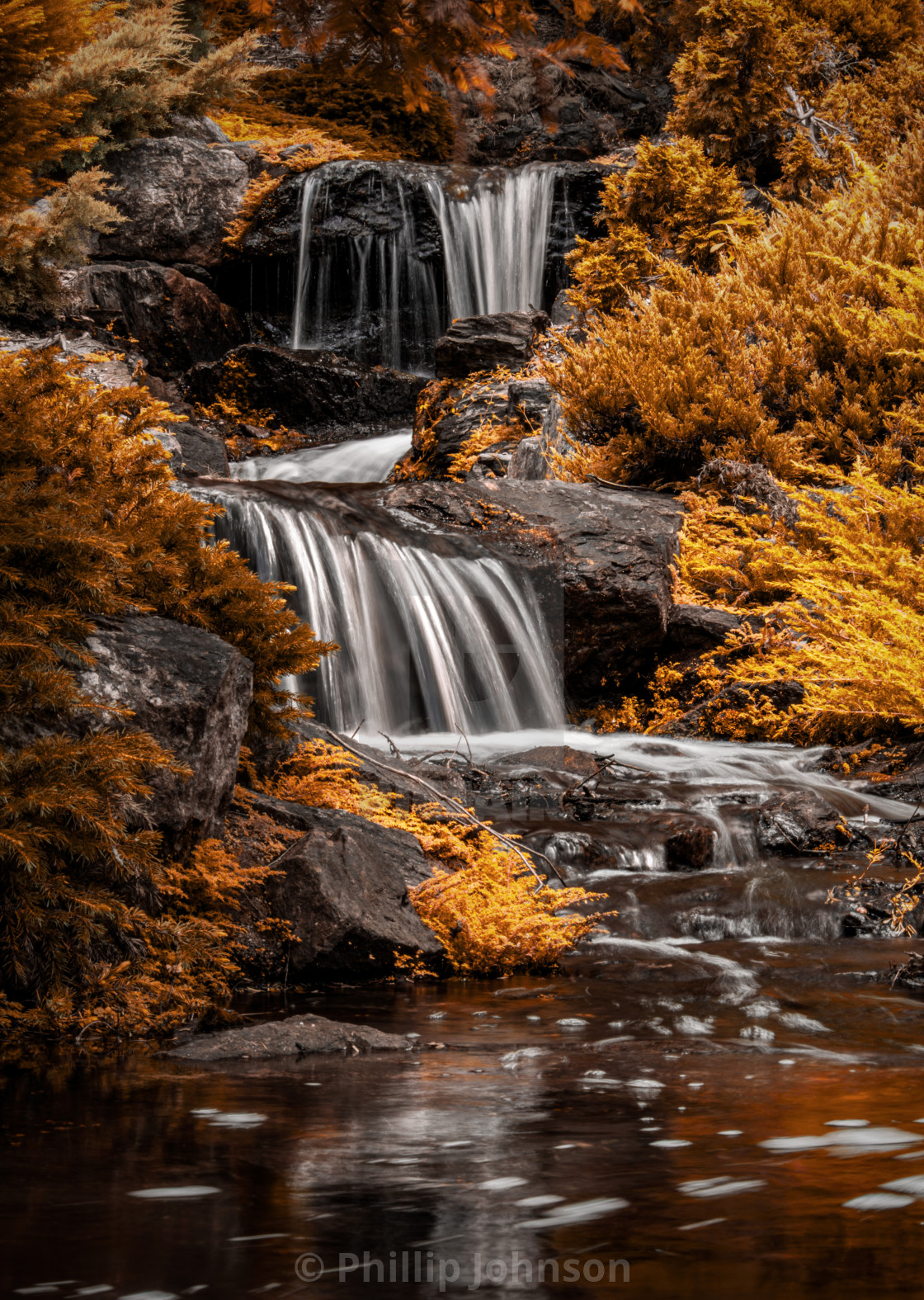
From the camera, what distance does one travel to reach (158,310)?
1752 centimetres

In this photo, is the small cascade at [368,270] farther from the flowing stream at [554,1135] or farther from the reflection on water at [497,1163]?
the reflection on water at [497,1163]

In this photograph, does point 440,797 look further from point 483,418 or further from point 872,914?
point 483,418

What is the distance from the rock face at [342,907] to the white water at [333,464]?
1043 cm

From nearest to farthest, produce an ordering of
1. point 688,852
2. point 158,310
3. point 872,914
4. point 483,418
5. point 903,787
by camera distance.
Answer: point 872,914, point 688,852, point 903,787, point 483,418, point 158,310

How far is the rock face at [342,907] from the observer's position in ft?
13.5

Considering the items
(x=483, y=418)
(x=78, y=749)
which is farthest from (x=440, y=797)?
(x=483, y=418)

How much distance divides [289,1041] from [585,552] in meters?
7.08

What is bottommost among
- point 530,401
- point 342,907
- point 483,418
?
point 342,907

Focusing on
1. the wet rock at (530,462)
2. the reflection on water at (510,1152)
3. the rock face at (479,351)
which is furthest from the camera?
the rock face at (479,351)

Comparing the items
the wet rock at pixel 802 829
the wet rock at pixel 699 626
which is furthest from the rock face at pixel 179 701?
the wet rock at pixel 699 626

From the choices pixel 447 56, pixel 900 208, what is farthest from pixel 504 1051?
pixel 900 208

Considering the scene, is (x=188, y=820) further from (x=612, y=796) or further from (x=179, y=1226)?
(x=612, y=796)

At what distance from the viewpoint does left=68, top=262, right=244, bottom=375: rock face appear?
16.8 m

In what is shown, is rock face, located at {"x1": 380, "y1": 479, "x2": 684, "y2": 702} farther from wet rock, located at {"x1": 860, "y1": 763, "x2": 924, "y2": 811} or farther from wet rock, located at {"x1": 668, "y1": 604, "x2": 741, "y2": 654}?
wet rock, located at {"x1": 860, "y1": 763, "x2": 924, "y2": 811}
